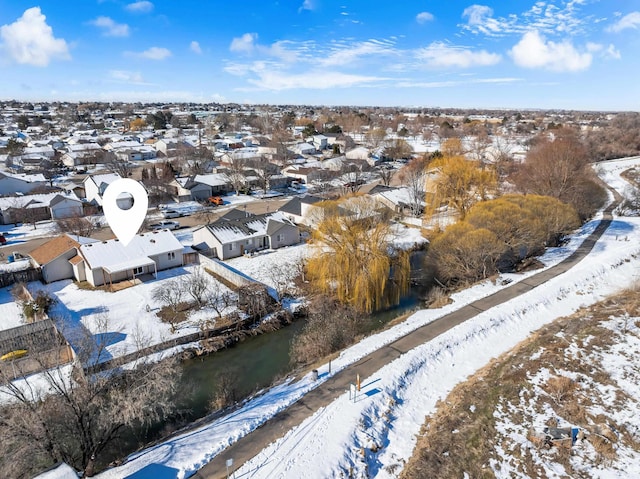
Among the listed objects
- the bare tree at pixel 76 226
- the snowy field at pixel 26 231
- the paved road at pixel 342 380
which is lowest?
the paved road at pixel 342 380

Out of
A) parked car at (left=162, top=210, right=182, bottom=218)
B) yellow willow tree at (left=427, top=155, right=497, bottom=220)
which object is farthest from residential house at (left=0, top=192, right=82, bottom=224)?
yellow willow tree at (left=427, top=155, right=497, bottom=220)

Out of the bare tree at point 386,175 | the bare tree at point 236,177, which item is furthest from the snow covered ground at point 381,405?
the bare tree at point 236,177

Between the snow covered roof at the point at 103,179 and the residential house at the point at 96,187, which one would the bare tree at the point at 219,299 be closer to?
the residential house at the point at 96,187

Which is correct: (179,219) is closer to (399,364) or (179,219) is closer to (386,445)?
(399,364)

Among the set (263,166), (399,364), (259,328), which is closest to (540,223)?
(399,364)

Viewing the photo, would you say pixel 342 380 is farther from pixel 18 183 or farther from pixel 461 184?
pixel 18 183

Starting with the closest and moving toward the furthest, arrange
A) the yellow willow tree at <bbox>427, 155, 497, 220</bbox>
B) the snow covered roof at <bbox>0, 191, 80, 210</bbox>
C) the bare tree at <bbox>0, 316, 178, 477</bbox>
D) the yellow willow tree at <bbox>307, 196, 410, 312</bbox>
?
the bare tree at <bbox>0, 316, 178, 477</bbox>
the yellow willow tree at <bbox>307, 196, 410, 312</bbox>
the yellow willow tree at <bbox>427, 155, 497, 220</bbox>
the snow covered roof at <bbox>0, 191, 80, 210</bbox>

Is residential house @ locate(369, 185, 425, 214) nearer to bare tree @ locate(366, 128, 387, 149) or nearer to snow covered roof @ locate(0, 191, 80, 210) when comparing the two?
snow covered roof @ locate(0, 191, 80, 210)

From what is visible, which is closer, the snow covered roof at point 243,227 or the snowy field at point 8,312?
the snowy field at point 8,312
